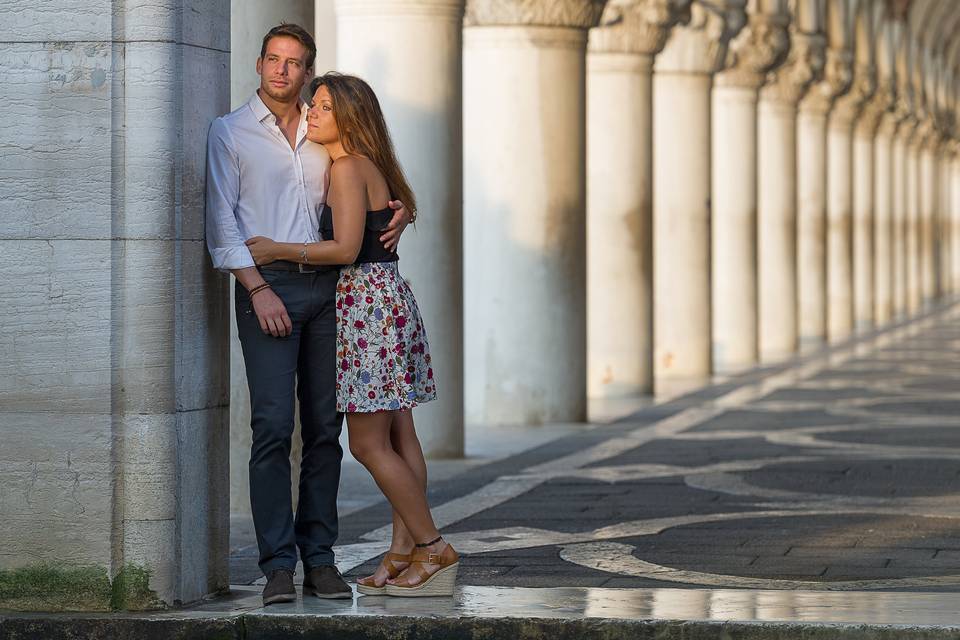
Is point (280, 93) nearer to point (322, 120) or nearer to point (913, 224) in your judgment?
point (322, 120)

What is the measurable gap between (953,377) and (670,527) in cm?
1238

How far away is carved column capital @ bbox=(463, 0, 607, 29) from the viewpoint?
1509cm

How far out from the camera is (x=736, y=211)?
24047mm

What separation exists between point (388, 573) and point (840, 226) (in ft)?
91.9

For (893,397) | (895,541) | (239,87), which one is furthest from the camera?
(893,397)

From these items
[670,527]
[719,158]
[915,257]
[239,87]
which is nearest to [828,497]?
[670,527]

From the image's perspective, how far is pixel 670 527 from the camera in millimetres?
8945

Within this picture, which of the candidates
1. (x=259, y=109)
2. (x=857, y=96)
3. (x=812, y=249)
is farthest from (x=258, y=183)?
(x=857, y=96)

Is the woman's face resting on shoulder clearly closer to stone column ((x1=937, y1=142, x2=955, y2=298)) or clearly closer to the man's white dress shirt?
the man's white dress shirt

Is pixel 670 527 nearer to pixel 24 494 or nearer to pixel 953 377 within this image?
pixel 24 494

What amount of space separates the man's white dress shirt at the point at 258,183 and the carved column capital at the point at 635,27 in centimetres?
1181

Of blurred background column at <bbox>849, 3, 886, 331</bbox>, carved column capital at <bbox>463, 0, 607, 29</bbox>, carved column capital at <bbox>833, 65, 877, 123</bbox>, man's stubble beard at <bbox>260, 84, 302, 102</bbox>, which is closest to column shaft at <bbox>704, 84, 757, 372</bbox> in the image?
carved column capital at <bbox>463, 0, 607, 29</bbox>

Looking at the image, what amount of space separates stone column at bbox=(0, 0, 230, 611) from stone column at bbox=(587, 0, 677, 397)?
11.9 m

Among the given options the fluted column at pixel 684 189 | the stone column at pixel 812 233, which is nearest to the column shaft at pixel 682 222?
the fluted column at pixel 684 189
